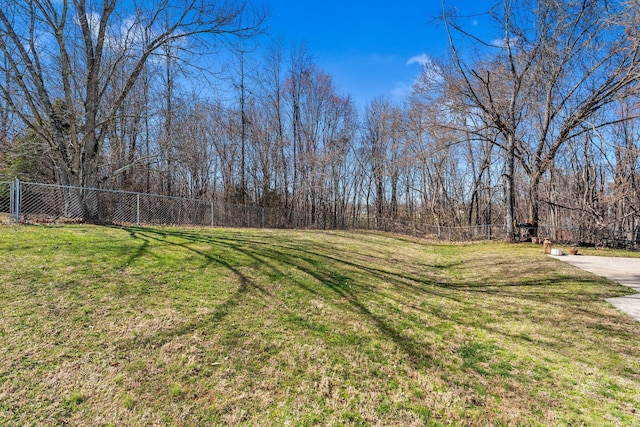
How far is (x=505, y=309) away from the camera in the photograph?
4723mm

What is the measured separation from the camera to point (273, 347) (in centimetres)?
301

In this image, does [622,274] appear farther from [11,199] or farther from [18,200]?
[11,199]

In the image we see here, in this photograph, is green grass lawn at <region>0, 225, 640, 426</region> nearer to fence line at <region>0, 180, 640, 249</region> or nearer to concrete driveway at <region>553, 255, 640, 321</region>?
concrete driveway at <region>553, 255, 640, 321</region>

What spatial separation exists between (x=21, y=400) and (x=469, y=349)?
4080 mm

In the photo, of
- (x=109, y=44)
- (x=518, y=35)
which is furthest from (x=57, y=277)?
(x=518, y=35)

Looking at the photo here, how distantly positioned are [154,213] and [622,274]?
13.9 meters

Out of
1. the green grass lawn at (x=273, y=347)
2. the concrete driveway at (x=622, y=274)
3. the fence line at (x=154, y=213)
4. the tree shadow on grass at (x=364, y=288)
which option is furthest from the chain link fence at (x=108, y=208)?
the concrete driveway at (x=622, y=274)

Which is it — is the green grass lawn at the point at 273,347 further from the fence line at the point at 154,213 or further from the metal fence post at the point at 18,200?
the fence line at the point at 154,213

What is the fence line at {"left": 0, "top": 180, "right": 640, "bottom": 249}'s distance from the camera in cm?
667

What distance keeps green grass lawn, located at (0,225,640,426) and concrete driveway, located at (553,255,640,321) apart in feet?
0.83

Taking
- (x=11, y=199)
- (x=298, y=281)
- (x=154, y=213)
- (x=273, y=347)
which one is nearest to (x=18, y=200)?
(x=11, y=199)

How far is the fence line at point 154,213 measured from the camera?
667 cm

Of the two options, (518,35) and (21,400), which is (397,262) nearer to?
(21,400)

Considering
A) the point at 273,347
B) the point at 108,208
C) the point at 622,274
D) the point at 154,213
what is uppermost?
the point at 108,208
